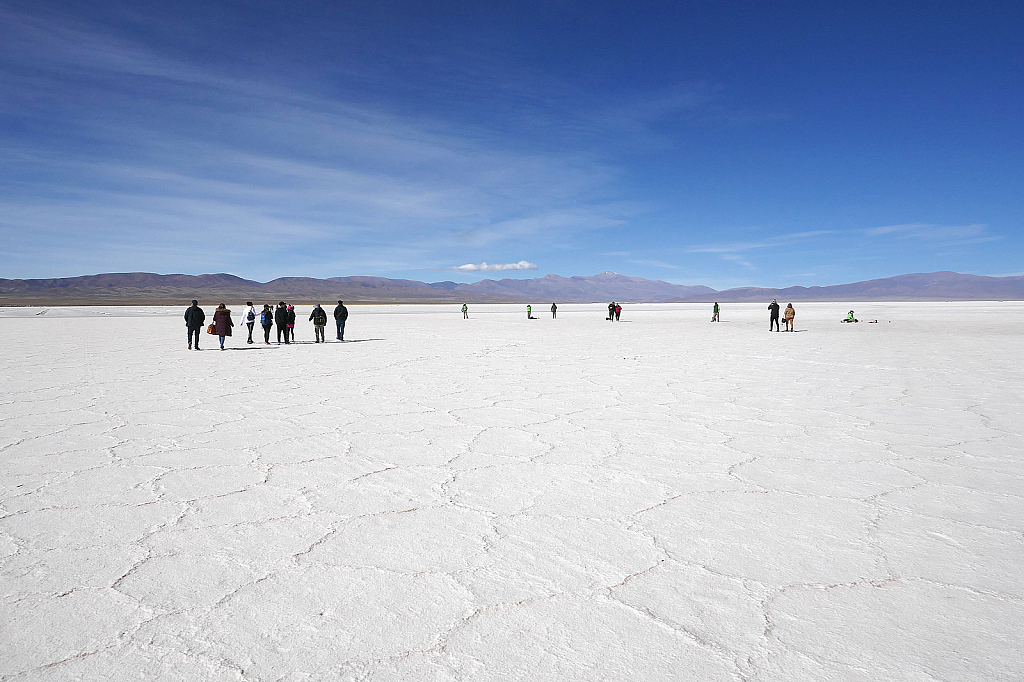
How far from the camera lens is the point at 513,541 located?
322 cm

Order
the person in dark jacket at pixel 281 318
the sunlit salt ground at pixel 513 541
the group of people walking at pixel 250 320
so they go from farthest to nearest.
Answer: the person in dark jacket at pixel 281 318 → the group of people walking at pixel 250 320 → the sunlit salt ground at pixel 513 541

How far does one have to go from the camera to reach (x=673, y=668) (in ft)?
7.04

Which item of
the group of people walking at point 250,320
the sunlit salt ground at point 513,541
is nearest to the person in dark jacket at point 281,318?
the group of people walking at point 250,320

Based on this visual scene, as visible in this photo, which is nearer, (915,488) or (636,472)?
(915,488)

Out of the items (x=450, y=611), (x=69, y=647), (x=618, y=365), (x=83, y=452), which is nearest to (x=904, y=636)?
(x=450, y=611)

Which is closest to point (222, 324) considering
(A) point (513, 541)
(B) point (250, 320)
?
(B) point (250, 320)

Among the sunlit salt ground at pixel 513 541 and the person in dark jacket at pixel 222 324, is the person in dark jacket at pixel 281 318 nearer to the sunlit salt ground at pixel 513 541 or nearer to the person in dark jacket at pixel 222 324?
the person in dark jacket at pixel 222 324

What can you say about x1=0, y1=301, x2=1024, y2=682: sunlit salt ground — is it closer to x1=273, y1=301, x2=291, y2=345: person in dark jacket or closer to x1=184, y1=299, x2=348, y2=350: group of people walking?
x1=184, y1=299, x2=348, y2=350: group of people walking

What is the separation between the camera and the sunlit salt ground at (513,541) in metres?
2.24

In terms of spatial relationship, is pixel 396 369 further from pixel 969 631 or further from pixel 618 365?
pixel 969 631

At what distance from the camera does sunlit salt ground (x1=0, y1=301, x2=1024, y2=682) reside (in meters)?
2.24

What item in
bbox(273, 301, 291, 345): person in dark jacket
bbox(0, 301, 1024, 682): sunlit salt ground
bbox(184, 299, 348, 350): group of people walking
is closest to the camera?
bbox(0, 301, 1024, 682): sunlit salt ground

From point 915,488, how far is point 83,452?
20.4 ft

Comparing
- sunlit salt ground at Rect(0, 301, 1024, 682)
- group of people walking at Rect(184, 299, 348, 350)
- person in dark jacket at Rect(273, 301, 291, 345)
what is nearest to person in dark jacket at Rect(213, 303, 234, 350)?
group of people walking at Rect(184, 299, 348, 350)
